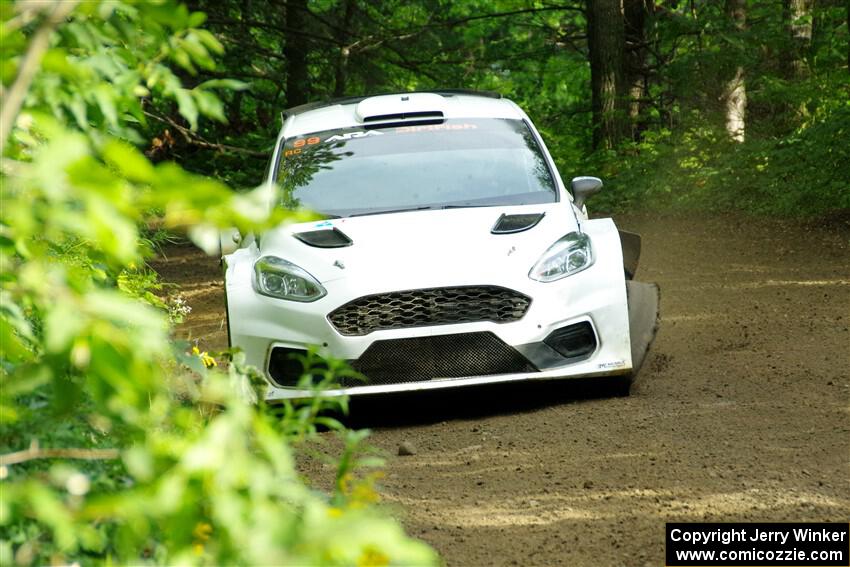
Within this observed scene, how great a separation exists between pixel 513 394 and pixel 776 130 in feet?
35.5

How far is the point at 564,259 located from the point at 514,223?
1.28 ft

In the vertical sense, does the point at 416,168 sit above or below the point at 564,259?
above

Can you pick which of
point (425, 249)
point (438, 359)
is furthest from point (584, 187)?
point (438, 359)

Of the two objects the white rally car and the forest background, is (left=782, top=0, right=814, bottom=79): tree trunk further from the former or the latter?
the white rally car

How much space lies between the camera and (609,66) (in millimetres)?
20109

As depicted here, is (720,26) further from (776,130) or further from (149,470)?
(149,470)

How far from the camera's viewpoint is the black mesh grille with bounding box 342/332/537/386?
21.7ft

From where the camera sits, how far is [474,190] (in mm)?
7652

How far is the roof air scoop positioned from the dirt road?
2.17 meters

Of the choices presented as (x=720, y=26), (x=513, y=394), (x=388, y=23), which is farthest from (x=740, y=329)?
(x=388, y=23)

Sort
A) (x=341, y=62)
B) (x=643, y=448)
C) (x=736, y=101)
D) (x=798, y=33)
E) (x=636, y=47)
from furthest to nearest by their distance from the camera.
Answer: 1. (x=636, y=47)
2. (x=341, y=62)
3. (x=736, y=101)
4. (x=798, y=33)
5. (x=643, y=448)

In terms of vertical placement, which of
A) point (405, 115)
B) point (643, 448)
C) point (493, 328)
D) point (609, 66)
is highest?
point (405, 115)

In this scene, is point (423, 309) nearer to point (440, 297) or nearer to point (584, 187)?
point (440, 297)

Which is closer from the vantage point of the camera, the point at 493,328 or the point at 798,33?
the point at 493,328
